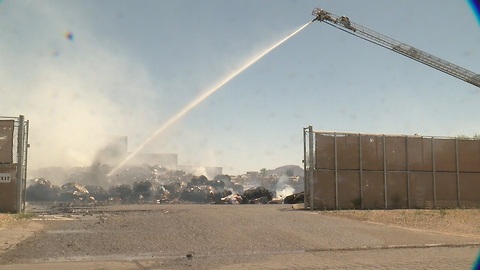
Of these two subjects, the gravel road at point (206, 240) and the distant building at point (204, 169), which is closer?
the gravel road at point (206, 240)

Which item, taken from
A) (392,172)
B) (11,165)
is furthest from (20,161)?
(392,172)

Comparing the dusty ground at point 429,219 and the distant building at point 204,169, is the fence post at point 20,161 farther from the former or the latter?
the distant building at point 204,169

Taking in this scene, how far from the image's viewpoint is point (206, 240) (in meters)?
12.2

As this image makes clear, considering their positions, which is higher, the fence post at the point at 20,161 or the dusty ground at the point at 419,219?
the fence post at the point at 20,161

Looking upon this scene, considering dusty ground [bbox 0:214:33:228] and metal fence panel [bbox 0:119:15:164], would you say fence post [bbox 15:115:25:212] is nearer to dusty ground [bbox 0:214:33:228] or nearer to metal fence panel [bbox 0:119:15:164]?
metal fence panel [bbox 0:119:15:164]

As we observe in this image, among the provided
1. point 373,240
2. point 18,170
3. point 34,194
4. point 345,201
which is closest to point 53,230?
point 18,170

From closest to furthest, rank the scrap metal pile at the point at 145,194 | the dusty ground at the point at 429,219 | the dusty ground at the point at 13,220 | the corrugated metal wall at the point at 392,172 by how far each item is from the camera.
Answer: the dusty ground at the point at 13,220 → the dusty ground at the point at 429,219 → the corrugated metal wall at the point at 392,172 → the scrap metal pile at the point at 145,194

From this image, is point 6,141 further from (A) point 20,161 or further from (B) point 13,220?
(B) point 13,220

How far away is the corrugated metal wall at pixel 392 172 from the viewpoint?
22547mm

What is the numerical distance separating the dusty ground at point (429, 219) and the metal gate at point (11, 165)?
40.3 feet

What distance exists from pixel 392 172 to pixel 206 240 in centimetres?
1442

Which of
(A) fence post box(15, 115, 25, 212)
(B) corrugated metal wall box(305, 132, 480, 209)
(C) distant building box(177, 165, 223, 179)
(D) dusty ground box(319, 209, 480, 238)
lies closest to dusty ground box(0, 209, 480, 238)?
(D) dusty ground box(319, 209, 480, 238)

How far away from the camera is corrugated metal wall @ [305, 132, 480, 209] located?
74.0 feet

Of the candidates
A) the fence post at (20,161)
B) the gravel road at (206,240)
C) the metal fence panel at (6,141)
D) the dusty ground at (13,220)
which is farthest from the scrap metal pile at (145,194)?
the dusty ground at (13,220)
